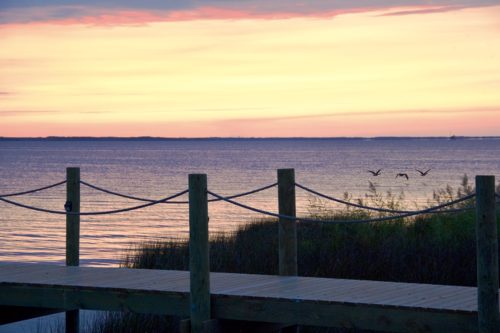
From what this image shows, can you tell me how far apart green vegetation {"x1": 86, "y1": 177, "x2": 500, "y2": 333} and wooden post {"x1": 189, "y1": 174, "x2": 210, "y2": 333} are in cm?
202

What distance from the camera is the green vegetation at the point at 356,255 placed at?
12.4 m

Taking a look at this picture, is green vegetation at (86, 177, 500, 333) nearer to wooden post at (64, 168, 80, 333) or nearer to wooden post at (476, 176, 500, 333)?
wooden post at (64, 168, 80, 333)

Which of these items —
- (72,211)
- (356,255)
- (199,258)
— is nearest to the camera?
(199,258)

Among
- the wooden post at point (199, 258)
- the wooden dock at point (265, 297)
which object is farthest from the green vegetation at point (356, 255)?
the wooden post at point (199, 258)

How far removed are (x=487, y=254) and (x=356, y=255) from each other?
18.7 feet

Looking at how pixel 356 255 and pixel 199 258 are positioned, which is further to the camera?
pixel 356 255

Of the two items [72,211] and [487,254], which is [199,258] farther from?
[72,211]

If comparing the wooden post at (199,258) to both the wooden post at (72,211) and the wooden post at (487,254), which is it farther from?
the wooden post at (72,211)

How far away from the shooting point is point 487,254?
24.7ft

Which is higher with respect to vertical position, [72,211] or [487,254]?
[72,211]

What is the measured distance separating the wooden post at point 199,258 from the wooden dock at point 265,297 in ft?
0.46

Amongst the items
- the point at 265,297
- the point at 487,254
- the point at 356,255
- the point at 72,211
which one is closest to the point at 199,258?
the point at 265,297

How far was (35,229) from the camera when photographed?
27.2 meters

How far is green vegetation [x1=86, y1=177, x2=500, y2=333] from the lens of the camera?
12.4 meters
